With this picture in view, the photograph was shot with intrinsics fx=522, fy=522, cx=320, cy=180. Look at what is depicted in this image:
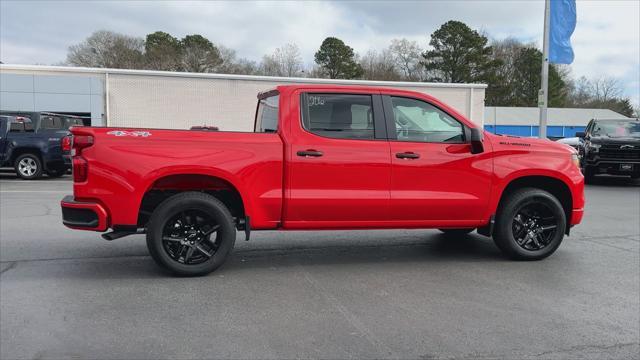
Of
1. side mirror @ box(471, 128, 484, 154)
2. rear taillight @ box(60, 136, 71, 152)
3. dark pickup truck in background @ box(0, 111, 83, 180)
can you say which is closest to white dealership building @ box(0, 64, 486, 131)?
dark pickup truck in background @ box(0, 111, 83, 180)

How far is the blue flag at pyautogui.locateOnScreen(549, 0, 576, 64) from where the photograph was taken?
60.5 feet

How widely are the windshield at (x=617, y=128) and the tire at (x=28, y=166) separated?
16.6m

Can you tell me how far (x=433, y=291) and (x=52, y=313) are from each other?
3.34 meters

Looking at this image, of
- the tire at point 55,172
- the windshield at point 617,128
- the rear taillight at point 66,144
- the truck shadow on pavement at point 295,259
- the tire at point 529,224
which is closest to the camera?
the truck shadow on pavement at point 295,259

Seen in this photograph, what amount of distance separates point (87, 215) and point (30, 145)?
11943 millimetres

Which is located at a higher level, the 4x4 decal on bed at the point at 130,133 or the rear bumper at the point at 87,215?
the 4x4 decal on bed at the point at 130,133

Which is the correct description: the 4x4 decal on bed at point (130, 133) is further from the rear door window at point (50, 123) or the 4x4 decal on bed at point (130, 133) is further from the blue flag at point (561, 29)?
the blue flag at point (561, 29)

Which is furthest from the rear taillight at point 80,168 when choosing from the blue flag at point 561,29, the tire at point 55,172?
the blue flag at point 561,29

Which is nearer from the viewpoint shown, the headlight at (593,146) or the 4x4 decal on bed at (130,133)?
the 4x4 decal on bed at (130,133)

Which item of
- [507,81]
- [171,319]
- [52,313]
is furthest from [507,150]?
[507,81]

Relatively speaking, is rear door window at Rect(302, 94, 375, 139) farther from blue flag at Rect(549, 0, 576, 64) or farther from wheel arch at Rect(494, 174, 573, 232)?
blue flag at Rect(549, 0, 576, 64)

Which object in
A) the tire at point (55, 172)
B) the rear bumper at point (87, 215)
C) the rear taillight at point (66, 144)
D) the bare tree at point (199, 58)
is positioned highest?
the bare tree at point (199, 58)

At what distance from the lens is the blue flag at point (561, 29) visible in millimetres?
18453

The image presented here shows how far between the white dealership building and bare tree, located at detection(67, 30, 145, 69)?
30.3m
